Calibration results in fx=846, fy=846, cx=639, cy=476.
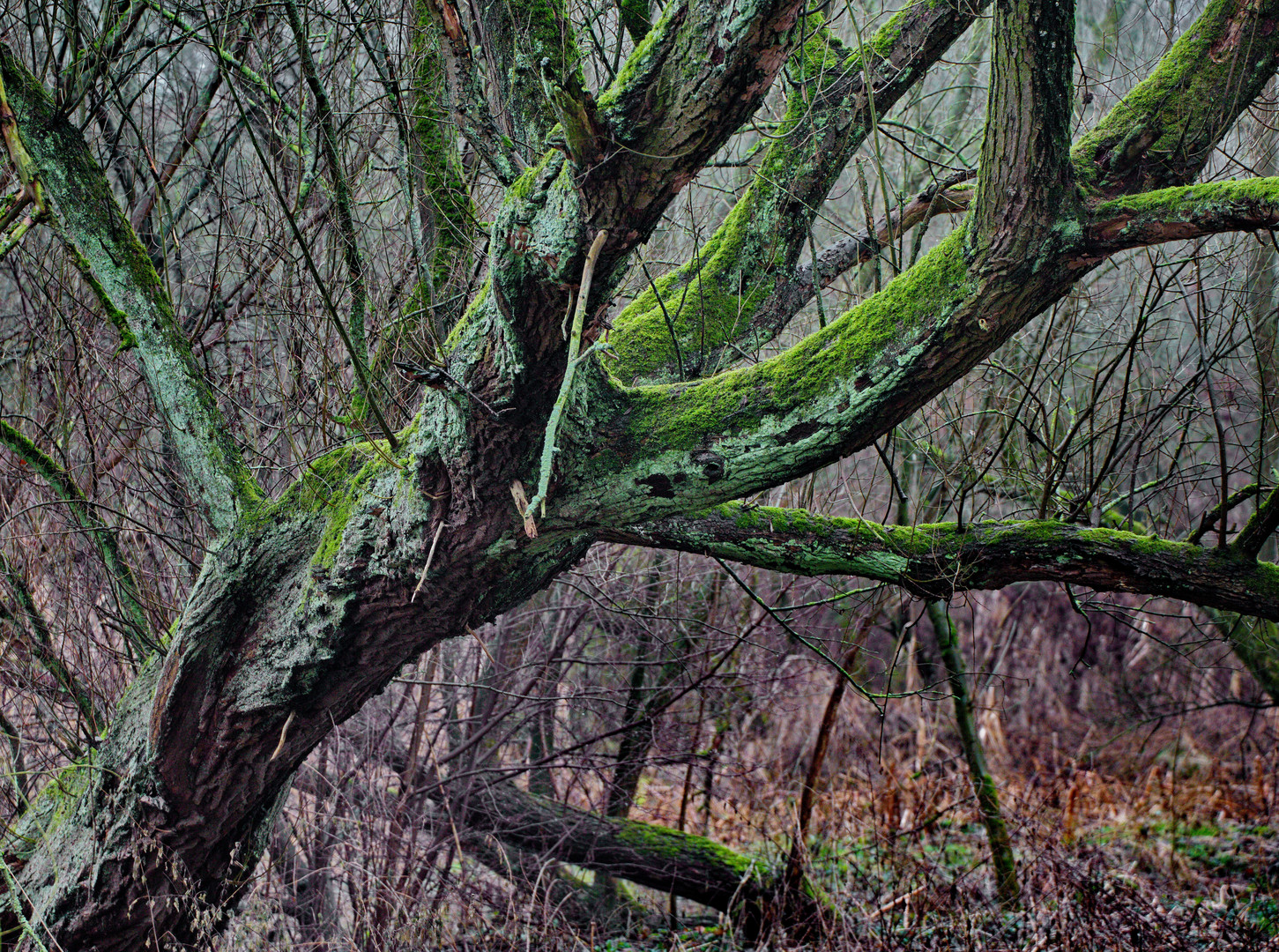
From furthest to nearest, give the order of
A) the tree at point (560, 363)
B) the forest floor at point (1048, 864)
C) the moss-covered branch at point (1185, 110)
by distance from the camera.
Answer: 1. the forest floor at point (1048, 864)
2. the moss-covered branch at point (1185, 110)
3. the tree at point (560, 363)

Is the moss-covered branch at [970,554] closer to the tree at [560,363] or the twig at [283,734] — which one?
the tree at [560,363]

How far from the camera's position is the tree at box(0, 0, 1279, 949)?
192 cm

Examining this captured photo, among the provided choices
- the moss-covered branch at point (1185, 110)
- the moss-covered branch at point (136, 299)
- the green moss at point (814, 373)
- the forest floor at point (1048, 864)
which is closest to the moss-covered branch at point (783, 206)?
the green moss at point (814, 373)

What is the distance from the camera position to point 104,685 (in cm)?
360

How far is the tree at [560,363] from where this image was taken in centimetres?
192

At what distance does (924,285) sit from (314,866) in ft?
12.8

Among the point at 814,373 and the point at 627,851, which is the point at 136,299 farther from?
the point at 627,851

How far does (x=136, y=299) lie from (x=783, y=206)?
227 cm

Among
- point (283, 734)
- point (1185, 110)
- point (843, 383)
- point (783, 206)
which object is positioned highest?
point (783, 206)

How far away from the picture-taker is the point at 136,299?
2664mm

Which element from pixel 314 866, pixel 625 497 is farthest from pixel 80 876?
pixel 625 497

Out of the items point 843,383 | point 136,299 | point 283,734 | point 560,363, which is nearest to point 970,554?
point 843,383

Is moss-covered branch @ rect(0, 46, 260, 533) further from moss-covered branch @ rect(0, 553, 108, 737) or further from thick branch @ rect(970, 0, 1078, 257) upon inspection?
thick branch @ rect(970, 0, 1078, 257)

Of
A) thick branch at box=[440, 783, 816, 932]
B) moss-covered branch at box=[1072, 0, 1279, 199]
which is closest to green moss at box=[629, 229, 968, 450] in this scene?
moss-covered branch at box=[1072, 0, 1279, 199]
